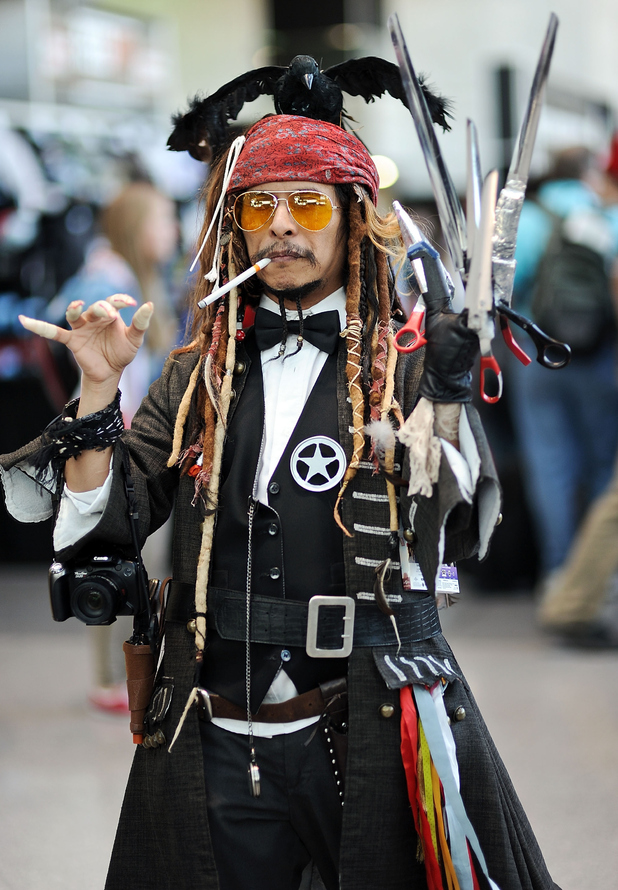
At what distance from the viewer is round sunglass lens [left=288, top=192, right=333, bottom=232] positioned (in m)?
1.96

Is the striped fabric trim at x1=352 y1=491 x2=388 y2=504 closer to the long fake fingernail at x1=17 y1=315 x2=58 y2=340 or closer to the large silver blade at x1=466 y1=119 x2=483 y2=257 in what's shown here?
the large silver blade at x1=466 y1=119 x2=483 y2=257

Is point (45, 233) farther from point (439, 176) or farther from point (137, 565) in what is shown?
point (439, 176)

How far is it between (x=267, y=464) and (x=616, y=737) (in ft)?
8.09

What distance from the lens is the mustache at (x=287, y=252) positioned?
1.96 metres

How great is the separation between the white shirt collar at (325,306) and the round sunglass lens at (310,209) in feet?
0.49

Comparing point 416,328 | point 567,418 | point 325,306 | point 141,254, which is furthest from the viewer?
point 567,418

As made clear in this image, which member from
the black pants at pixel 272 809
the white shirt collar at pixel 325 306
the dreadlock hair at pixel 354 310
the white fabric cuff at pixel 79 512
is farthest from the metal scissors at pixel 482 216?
the black pants at pixel 272 809

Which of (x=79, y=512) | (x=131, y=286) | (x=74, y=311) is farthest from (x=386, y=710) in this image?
(x=131, y=286)

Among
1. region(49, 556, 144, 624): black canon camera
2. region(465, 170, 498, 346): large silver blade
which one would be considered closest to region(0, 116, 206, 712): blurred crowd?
region(49, 556, 144, 624): black canon camera

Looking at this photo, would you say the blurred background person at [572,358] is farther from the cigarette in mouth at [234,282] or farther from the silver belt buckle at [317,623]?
the silver belt buckle at [317,623]

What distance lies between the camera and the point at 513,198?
5.51 feet

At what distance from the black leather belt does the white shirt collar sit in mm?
545

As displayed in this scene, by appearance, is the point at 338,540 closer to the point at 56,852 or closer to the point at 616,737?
the point at 56,852

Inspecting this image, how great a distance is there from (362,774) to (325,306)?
2.87ft
